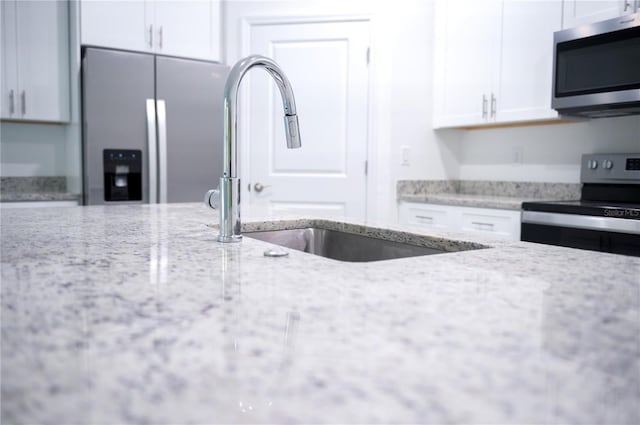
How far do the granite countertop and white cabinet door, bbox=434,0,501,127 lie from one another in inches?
103

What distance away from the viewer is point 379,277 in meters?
0.83

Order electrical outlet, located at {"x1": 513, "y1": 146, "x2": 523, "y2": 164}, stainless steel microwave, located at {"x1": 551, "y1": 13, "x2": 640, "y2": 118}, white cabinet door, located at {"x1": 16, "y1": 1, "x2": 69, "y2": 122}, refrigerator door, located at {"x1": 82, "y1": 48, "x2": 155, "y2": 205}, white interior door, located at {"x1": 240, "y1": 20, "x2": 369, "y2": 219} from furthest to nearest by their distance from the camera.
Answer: white interior door, located at {"x1": 240, "y1": 20, "x2": 369, "y2": 219}, electrical outlet, located at {"x1": 513, "y1": 146, "x2": 523, "y2": 164}, white cabinet door, located at {"x1": 16, "y1": 1, "x2": 69, "y2": 122}, refrigerator door, located at {"x1": 82, "y1": 48, "x2": 155, "y2": 205}, stainless steel microwave, located at {"x1": 551, "y1": 13, "x2": 640, "y2": 118}

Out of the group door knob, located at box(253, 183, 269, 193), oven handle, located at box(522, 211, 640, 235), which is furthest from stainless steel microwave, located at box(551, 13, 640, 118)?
door knob, located at box(253, 183, 269, 193)

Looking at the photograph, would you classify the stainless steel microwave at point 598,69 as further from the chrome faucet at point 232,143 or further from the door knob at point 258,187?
the chrome faucet at point 232,143

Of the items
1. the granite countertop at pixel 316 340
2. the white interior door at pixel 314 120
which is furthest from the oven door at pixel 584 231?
the granite countertop at pixel 316 340

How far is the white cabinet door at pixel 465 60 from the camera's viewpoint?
338cm

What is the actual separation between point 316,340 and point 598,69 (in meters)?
2.62

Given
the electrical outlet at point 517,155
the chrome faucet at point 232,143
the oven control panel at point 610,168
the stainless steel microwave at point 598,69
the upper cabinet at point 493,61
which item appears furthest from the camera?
the electrical outlet at point 517,155

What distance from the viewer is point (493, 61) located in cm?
334

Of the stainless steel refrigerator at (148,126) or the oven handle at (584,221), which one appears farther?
the stainless steel refrigerator at (148,126)

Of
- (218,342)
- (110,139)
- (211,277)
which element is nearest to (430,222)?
(110,139)

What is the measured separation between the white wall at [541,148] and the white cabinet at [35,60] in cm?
266

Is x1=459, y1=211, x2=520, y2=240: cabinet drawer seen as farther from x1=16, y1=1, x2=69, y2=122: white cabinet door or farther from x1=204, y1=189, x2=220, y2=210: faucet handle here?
x1=16, y1=1, x2=69, y2=122: white cabinet door

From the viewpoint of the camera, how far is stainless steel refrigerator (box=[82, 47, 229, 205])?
319 centimetres
